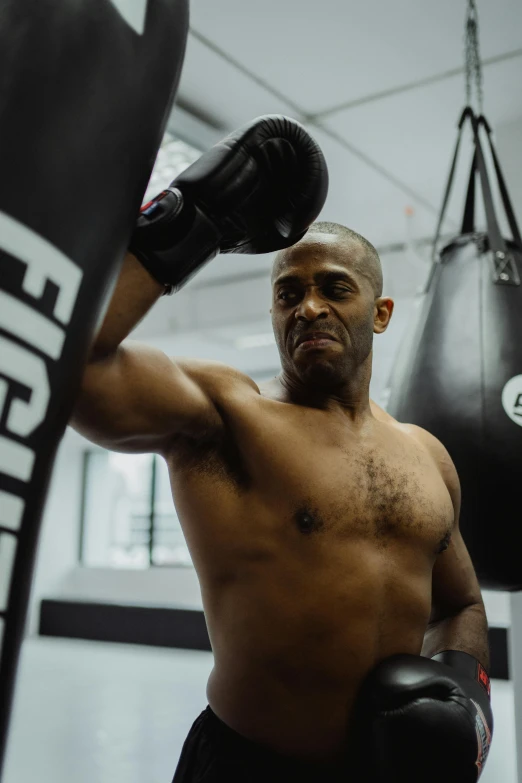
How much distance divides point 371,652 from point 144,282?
692mm

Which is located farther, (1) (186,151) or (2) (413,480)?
(1) (186,151)

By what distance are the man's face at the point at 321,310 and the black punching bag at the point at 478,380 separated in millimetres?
466

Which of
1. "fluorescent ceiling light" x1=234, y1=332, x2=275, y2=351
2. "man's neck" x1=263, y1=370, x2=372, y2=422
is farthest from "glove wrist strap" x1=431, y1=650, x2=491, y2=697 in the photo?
"fluorescent ceiling light" x1=234, y1=332, x2=275, y2=351

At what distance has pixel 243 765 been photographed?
110 centimetres

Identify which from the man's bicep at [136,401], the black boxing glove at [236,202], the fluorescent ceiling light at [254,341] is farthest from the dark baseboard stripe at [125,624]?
the black boxing glove at [236,202]

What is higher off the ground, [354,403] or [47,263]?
[354,403]

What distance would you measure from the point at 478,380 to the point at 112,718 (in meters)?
3.39

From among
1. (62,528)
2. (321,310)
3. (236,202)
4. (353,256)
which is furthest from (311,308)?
(62,528)

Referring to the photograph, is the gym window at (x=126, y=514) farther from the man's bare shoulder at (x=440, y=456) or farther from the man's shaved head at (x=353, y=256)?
the man's shaved head at (x=353, y=256)

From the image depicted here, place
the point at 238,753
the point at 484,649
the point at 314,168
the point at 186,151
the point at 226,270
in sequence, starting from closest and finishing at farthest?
the point at 314,168 → the point at 238,753 → the point at 484,649 → the point at 186,151 → the point at 226,270

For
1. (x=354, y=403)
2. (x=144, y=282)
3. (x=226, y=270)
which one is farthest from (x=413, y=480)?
(x=226, y=270)

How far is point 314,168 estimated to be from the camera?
959 mm

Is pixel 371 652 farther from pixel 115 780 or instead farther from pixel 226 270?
pixel 226 270

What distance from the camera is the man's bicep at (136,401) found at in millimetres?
861
